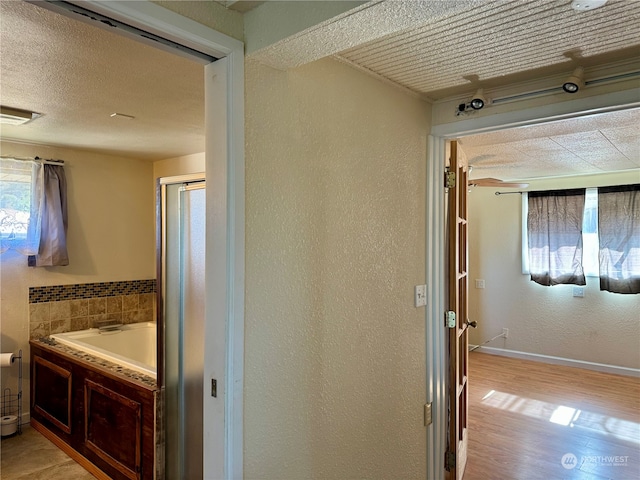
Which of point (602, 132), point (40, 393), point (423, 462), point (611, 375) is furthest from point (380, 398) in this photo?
point (611, 375)

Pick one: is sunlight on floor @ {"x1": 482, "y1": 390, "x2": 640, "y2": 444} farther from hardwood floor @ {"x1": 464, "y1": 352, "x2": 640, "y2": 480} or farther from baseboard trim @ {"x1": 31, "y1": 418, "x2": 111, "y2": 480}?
baseboard trim @ {"x1": 31, "y1": 418, "x2": 111, "y2": 480}

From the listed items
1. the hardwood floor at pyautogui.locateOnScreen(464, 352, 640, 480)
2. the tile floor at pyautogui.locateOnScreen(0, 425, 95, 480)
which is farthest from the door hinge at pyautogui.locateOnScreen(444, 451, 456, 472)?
the tile floor at pyautogui.locateOnScreen(0, 425, 95, 480)

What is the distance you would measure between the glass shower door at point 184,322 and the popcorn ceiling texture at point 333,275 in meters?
0.67

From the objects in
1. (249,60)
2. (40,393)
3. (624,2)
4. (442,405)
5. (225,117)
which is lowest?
(40,393)

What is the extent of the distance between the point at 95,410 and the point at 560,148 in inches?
152

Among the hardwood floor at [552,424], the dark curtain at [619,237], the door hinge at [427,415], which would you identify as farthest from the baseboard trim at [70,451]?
the dark curtain at [619,237]

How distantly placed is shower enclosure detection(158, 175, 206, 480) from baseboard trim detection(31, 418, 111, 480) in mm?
766

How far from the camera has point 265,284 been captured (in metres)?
1.43

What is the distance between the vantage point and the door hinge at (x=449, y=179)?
2.40 metres

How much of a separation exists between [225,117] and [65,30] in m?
0.75

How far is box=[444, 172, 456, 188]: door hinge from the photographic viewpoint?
240cm

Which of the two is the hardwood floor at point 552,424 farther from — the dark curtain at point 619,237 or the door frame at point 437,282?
the dark curtain at point 619,237

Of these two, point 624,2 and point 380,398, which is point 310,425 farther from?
point 624,2

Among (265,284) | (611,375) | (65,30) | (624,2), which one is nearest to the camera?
(624,2)
